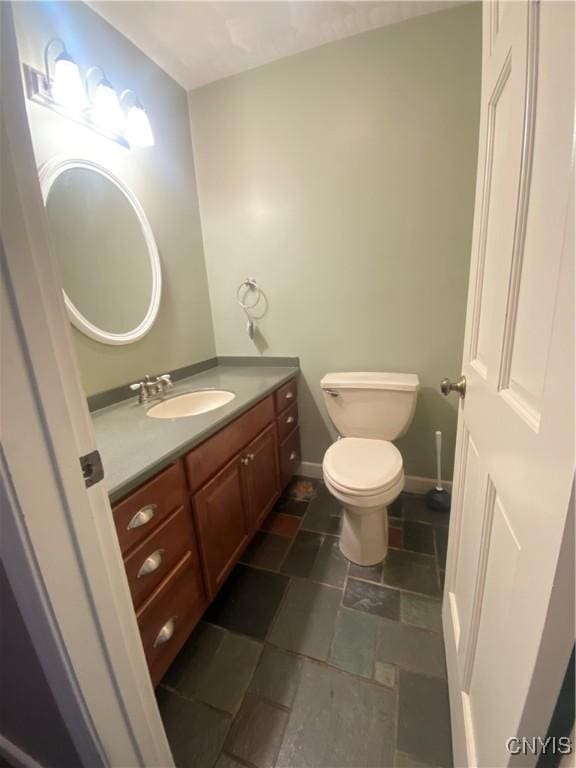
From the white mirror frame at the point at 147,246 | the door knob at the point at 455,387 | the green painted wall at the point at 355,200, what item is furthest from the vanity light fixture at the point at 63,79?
the door knob at the point at 455,387

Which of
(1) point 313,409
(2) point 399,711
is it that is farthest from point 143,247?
(2) point 399,711

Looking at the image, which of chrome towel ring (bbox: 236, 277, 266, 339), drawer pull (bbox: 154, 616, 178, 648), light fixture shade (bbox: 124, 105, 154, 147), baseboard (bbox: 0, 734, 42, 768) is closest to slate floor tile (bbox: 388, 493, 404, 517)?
drawer pull (bbox: 154, 616, 178, 648)

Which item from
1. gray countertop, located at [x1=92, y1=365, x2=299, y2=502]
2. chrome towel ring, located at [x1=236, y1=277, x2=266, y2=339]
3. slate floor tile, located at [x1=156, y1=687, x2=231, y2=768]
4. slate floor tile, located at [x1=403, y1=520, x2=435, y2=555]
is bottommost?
slate floor tile, located at [x1=403, y1=520, x2=435, y2=555]

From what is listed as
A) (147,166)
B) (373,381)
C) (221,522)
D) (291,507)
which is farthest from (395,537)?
(147,166)

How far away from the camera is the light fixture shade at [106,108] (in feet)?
4.11

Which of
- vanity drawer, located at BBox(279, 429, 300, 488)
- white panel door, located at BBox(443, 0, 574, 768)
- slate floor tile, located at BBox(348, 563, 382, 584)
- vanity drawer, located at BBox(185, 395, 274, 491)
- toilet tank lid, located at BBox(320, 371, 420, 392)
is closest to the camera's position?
white panel door, located at BBox(443, 0, 574, 768)

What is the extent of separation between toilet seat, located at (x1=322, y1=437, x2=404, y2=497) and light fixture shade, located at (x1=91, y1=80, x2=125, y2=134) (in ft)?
5.81

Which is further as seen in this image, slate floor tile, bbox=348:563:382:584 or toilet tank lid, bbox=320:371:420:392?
toilet tank lid, bbox=320:371:420:392

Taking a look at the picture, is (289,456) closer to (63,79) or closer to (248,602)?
(248,602)

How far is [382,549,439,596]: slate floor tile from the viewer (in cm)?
131

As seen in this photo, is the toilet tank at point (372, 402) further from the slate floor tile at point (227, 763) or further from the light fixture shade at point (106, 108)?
the light fixture shade at point (106, 108)

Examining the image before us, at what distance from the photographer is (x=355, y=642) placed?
1.11 metres

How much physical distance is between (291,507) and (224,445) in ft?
2.90

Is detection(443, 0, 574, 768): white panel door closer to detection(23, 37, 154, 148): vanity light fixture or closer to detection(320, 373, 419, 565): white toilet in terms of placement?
detection(320, 373, 419, 565): white toilet
